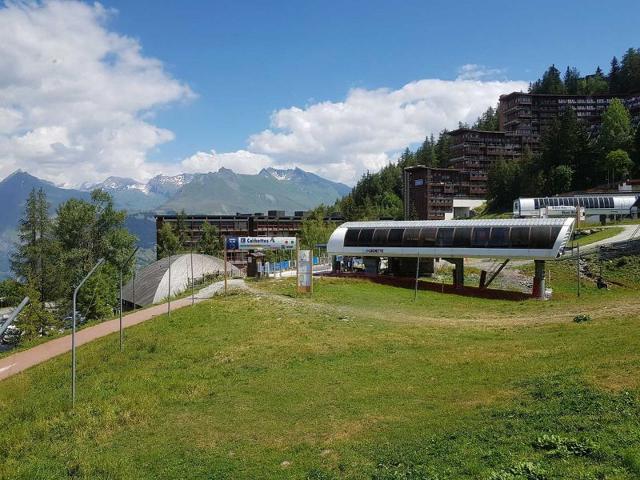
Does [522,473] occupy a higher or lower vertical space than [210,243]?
lower

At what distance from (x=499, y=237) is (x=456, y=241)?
3.88m

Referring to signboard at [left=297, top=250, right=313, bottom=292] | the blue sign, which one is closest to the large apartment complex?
the blue sign

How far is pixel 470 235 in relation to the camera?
154 ft

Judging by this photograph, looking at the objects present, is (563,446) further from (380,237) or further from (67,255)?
(67,255)

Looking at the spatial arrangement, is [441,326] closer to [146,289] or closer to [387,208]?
[146,289]

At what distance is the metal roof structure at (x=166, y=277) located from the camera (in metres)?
58.9

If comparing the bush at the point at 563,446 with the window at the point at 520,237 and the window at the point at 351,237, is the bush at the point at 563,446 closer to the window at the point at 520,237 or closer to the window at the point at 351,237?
the window at the point at 520,237

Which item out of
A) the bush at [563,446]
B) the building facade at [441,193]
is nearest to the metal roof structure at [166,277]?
the bush at [563,446]

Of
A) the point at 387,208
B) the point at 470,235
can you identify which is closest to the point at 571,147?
the point at 387,208

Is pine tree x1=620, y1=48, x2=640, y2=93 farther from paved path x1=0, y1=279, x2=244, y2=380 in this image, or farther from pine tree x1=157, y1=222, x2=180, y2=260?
paved path x1=0, y1=279, x2=244, y2=380

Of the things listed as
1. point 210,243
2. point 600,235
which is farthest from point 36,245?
point 600,235

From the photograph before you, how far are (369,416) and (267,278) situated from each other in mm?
40797

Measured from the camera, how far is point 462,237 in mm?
47188

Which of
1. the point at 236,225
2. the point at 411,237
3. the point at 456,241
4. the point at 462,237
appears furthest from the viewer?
the point at 236,225
